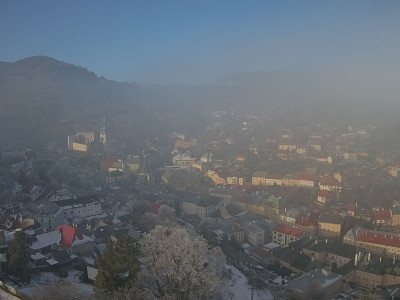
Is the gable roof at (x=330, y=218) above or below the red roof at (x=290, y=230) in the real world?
above

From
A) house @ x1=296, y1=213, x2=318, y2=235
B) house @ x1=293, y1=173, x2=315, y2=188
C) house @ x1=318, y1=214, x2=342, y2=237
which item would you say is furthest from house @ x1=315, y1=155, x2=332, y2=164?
house @ x1=318, y1=214, x2=342, y2=237

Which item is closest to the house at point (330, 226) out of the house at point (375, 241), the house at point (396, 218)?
the house at point (375, 241)

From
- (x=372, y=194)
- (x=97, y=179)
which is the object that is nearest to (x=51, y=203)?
(x=97, y=179)

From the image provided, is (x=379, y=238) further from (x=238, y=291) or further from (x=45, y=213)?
(x=45, y=213)

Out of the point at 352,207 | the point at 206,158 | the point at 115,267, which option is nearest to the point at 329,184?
the point at 352,207

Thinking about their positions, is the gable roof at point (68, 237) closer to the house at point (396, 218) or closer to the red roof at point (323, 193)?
the red roof at point (323, 193)

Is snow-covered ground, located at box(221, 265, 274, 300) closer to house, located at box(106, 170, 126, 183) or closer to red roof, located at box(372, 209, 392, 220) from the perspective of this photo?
red roof, located at box(372, 209, 392, 220)

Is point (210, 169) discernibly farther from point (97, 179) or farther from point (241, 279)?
point (241, 279)
